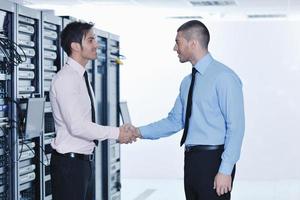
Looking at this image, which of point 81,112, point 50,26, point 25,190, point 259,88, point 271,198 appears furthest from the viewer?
point 259,88

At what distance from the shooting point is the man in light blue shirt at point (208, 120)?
3.04m

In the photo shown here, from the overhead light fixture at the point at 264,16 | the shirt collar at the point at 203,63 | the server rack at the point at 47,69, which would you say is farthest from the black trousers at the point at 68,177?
the overhead light fixture at the point at 264,16

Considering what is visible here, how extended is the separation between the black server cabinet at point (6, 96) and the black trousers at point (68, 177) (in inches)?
15.6

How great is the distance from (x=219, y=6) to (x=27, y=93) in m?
5.58

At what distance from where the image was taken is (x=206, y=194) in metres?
3.17

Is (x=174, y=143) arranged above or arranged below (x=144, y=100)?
below

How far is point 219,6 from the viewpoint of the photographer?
9.06 metres

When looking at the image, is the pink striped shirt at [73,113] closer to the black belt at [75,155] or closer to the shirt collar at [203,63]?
the black belt at [75,155]

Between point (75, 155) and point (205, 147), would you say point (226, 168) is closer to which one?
point (205, 147)

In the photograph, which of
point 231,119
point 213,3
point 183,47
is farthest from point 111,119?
point 213,3

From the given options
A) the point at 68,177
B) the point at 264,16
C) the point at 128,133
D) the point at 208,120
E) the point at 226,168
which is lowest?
the point at 68,177

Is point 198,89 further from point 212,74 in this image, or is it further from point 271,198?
point 271,198

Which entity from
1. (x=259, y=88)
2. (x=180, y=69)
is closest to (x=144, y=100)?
(x=180, y=69)

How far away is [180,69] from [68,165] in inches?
255
